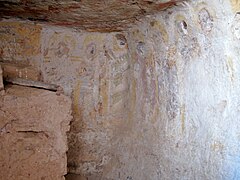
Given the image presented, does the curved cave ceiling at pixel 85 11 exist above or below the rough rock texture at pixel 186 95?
above

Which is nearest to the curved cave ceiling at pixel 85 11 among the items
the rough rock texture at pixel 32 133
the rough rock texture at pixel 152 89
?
the rough rock texture at pixel 152 89

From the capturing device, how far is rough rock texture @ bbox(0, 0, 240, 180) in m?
2.39

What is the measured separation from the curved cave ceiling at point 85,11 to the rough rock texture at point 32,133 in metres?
0.76

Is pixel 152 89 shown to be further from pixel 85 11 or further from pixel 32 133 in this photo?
pixel 32 133

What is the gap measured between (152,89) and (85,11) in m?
0.90

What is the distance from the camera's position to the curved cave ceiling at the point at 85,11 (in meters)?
2.79

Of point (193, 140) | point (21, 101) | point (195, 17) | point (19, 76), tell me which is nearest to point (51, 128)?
point (21, 101)

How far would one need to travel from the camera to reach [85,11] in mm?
3047

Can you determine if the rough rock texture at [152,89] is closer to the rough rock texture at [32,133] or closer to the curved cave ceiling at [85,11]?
the curved cave ceiling at [85,11]

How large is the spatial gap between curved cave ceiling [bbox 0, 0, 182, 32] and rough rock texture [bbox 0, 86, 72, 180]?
2.50 feet

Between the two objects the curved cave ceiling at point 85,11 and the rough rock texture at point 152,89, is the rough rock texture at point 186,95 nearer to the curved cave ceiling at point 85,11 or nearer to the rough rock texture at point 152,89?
the rough rock texture at point 152,89

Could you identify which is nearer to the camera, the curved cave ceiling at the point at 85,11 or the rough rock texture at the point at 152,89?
the rough rock texture at the point at 152,89

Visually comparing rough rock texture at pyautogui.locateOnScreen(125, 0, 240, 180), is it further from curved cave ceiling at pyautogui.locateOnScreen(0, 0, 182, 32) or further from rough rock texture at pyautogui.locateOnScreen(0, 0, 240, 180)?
curved cave ceiling at pyautogui.locateOnScreen(0, 0, 182, 32)

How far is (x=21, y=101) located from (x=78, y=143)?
141 cm
